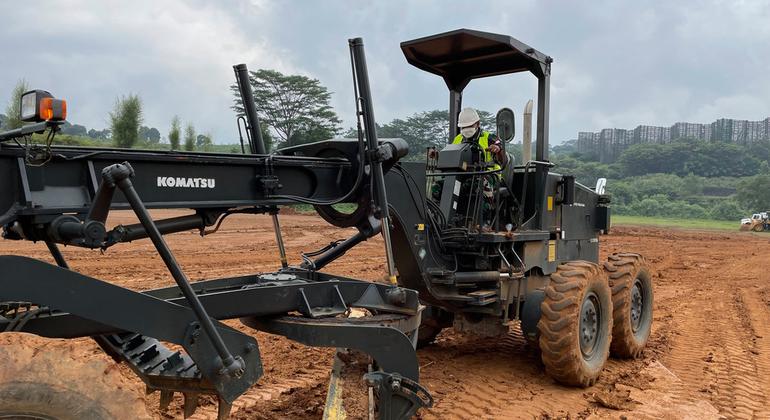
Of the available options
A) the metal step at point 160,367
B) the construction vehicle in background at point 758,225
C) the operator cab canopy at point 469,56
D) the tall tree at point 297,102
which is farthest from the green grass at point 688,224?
the metal step at point 160,367

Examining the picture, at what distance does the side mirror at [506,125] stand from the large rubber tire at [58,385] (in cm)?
518

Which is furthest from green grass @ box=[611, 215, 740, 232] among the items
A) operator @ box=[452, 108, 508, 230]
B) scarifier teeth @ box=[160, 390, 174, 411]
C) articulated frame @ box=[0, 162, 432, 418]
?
scarifier teeth @ box=[160, 390, 174, 411]

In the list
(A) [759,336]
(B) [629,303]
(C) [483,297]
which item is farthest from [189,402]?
(A) [759,336]

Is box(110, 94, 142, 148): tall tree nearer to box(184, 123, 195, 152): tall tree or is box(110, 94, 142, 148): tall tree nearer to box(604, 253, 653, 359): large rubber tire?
box(184, 123, 195, 152): tall tree

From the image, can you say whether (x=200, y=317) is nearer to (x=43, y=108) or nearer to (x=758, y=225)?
(x=43, y=108)

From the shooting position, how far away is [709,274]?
16766 millimetres

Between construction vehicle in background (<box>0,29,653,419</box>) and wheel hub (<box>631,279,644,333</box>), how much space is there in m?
0.04

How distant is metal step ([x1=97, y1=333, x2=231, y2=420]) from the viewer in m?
3.86

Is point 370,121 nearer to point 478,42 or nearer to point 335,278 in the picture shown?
point 335,278

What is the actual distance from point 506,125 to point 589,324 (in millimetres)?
2339

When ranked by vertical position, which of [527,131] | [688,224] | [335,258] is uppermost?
→ [527,131]

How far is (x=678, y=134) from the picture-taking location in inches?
4082

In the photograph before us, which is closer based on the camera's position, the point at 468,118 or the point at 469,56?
the point at 468,118

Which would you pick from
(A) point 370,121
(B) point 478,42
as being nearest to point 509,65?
(B) point 478,42
